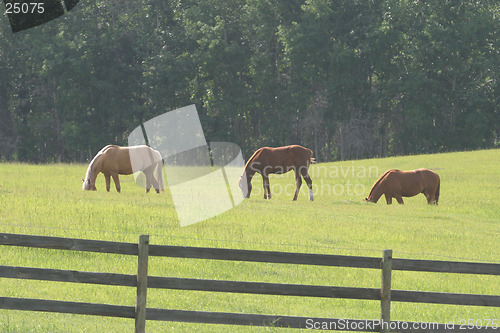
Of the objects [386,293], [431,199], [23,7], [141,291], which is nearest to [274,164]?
[431,199]

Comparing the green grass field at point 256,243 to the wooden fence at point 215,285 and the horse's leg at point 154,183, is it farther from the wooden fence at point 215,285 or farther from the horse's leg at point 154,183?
the horse's leg at point 154,183

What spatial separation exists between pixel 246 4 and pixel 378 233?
52.5 m

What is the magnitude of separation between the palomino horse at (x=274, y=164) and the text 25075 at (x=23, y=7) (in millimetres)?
29843

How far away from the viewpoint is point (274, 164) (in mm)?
28812

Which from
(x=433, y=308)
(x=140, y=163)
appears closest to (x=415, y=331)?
(x=433, y=308)

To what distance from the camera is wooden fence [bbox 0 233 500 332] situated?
28.6ft

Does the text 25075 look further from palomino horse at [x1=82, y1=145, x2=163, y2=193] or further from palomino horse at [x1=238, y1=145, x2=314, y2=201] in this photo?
palomino horse at [x1=238, y1=145, x2=314, y2=201]

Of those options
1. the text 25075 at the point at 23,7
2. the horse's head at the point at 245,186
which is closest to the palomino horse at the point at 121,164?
the horse's head at the point at 245,186

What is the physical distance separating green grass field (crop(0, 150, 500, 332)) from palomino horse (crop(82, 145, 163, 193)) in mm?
2474

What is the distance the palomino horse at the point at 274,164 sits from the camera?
28.6 meters


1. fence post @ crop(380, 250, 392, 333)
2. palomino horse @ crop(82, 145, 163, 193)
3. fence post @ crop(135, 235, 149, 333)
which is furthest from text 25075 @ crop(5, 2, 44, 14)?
fence post @ crop(380, 250, 392, 333)

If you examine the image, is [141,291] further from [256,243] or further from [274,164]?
[274,164]

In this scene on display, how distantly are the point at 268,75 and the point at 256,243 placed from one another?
51.0 m

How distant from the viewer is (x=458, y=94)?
59562 mm
